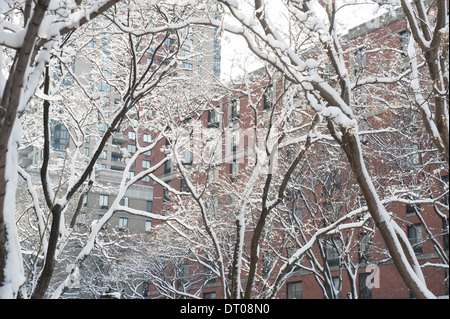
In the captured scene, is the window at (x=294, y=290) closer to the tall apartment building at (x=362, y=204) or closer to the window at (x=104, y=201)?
the tall apartment building at (x=362, y=204)

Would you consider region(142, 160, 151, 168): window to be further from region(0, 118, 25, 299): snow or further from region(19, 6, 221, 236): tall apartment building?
region(0, 118, 25, 299): snow

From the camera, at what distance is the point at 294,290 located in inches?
1243

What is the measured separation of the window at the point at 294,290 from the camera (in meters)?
31.2

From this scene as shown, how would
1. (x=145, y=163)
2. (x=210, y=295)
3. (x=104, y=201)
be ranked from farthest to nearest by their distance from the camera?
(x=145, y=163), (x=104, y=201), (x=210, y=295)

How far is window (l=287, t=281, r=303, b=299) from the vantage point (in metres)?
31.2

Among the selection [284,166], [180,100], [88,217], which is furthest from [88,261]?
[180,100]

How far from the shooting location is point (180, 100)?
1403cm

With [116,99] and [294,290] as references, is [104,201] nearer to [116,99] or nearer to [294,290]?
[294,290]

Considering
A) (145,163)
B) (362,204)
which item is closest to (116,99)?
(362,204)

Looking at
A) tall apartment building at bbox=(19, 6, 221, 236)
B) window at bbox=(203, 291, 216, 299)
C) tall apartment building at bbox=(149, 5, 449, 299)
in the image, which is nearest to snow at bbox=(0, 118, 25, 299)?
tall apartment building at bbox=(19, 6, 221, 236)

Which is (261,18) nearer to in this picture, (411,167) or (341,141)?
(341,141)

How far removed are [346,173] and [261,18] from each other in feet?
42.4

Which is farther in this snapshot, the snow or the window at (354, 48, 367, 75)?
the window at (354, 48, 367, 75)

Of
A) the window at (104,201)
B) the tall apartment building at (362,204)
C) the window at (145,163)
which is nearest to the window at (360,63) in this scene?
the tall apartment building at (362,204)
